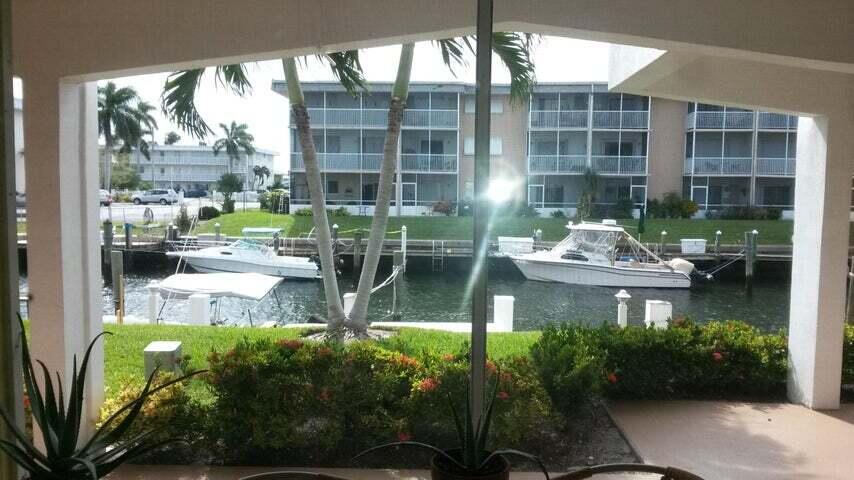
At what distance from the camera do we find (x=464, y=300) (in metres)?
2.82

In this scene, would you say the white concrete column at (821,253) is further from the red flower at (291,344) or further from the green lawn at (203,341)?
the red flower at (291,344)

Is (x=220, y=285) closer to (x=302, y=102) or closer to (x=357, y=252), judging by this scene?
(x=357, y=252)

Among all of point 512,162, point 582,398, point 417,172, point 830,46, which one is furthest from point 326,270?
point 830,46

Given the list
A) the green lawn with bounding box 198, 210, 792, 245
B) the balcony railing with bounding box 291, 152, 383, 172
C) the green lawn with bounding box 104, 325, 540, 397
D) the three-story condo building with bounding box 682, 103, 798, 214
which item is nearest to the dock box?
the green lawn with bounding box 198, 210, 792, 245

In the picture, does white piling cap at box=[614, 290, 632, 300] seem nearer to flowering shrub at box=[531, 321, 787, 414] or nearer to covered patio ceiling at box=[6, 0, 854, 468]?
flowering shrub at box=[531, 321, 787, 414]

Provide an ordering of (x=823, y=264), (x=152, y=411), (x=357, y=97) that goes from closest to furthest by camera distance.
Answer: (x=152, y=411), (x=357, y=97), (x=823, y=264)

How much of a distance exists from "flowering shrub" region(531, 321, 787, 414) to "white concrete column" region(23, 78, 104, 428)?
2266mm

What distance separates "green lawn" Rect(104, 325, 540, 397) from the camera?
306 centimetres

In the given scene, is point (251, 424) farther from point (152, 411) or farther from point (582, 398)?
point (582, 398)

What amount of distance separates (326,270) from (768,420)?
2.52 m

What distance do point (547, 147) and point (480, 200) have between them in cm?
90

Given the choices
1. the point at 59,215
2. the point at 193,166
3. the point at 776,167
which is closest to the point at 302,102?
the point at 193,166

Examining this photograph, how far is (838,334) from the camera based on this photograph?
11.6 ft

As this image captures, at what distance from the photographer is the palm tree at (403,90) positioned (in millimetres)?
2848
